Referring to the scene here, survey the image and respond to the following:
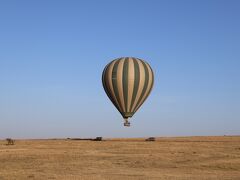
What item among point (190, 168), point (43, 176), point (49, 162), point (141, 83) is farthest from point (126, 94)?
point (43, 176)

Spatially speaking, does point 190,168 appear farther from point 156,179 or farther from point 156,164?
point 156,179

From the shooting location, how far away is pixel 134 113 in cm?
7606

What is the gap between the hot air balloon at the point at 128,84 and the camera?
7450cm

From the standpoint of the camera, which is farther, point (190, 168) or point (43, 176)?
point (190, 168)

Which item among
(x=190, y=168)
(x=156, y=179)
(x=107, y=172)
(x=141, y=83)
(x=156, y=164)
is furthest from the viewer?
(x=141, y=83)

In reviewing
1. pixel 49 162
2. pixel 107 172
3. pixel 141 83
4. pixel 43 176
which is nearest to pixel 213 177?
pixel 107 172

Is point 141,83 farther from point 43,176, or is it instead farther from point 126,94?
point 43,176

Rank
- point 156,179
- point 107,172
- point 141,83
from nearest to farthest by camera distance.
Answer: point 156,179 < point 107,172 < point 141,83

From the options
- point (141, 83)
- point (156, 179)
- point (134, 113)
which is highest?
point (141, 83)

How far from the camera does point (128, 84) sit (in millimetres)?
74500

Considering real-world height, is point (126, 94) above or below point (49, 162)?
above

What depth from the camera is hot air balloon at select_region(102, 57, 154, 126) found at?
2933 inches

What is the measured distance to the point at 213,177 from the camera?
3266cm

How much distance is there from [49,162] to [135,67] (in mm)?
33426
